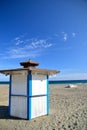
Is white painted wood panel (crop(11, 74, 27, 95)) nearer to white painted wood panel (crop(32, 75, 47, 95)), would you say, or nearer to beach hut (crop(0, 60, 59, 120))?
beach hut (crop(0, 60, 59, 120))

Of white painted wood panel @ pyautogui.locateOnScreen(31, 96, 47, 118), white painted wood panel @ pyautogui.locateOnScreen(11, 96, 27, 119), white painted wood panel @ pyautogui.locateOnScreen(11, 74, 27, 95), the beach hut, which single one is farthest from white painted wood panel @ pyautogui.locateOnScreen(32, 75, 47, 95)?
white painted wood panel @ pyautogui.locateOnScreen(11, 96, 27, 119)

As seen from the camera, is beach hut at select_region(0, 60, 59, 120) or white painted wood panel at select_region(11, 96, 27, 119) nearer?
beach hut at select_region(0, 60, 59, 120)

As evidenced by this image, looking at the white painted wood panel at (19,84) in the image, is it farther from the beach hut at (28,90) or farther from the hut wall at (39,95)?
the hut wall at (39,95)

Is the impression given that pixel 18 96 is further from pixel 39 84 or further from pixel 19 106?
pixel 39 84

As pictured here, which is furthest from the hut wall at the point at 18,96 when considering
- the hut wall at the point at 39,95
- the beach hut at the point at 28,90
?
the hut wall at the point at 39,95

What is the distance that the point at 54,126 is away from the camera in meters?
7.99

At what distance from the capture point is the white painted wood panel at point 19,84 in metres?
9.45

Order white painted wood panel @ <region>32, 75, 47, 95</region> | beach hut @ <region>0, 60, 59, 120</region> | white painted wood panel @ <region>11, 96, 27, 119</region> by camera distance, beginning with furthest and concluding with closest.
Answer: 1. white painted wood panel @ <region>32, 75, 47, 95</region>
2. white painted wood panel @ <region>11, 96, 27, 119</region>
3. beach hut @ <region>0, 60, 59, 120</region>

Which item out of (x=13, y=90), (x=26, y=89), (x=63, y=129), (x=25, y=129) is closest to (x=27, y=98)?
(x=26, y=89)

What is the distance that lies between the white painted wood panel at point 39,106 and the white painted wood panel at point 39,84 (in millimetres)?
301

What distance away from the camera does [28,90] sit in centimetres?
922

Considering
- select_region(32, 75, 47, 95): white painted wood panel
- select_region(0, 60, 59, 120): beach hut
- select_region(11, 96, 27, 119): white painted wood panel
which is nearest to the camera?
select_region(0, 60, 59, 120): beach hut

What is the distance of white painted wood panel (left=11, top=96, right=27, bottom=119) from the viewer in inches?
369

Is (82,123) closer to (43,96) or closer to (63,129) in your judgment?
(63,129)
